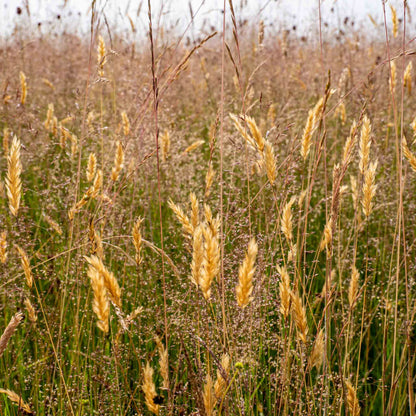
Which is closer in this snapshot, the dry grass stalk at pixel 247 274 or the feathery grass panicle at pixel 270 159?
the dry grass stalk at pixel 247 274

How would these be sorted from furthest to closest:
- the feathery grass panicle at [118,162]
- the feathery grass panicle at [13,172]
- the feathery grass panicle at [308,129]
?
the feathery grass panicle at [118,162] < the feathery grass panicle at [308,129] < the feathery grass panicle at [13,172]

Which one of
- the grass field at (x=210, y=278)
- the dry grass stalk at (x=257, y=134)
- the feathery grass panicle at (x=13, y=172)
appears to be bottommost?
the grass field at (x=210, y=278)

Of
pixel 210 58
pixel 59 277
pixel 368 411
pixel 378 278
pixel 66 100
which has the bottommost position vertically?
pixel 368 411

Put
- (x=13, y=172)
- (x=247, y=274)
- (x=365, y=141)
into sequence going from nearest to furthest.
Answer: (x=247, y=274)
(x=13, y=172)
(x=365, y=141)

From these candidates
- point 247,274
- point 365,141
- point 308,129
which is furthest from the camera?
point 365,141

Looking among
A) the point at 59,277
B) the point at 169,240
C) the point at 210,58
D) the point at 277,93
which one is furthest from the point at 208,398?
the point at 210,58

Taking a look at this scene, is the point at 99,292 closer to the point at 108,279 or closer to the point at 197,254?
the point at 108,279

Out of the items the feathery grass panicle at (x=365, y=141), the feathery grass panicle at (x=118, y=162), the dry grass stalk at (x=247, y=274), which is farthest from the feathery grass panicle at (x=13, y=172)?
the feathery grass panicle at (x=365, y=141)

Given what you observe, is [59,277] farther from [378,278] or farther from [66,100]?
[66,100]

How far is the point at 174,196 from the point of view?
2.05 meters

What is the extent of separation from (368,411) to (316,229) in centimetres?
100

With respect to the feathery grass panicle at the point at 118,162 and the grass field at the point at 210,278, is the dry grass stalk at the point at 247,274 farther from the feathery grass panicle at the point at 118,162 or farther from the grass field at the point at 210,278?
the feathery grass panicle at the point at 118,162

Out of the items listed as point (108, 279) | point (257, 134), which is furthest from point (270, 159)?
point (108, 279)

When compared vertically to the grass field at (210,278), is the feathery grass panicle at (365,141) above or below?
above
